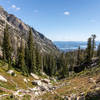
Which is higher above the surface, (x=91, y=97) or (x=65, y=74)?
(x=91, y=97)

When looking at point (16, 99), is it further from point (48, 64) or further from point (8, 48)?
point (48, 64)

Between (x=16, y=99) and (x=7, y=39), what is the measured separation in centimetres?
3342

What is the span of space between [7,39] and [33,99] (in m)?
32.7

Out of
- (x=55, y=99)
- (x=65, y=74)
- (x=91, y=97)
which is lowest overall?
(x=65, y=74)

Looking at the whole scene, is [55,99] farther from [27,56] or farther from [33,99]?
[27,56]

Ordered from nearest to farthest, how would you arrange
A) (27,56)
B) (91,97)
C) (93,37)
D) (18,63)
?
(91,97), (18,63), (27,56), (93,37)

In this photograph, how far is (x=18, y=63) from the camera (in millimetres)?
45969

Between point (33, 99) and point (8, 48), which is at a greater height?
point (8, 48)

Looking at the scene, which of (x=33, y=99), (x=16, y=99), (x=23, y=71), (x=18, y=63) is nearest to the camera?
(x=16, y=99)

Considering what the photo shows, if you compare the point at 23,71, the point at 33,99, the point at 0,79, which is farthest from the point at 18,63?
the point at 33,99

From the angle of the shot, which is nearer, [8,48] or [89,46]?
[8,48]

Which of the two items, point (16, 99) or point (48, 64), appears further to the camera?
point (48, 64)

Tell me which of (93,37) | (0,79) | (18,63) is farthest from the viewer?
(93,37)

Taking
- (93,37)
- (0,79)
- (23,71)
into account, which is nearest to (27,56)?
(23,71)
